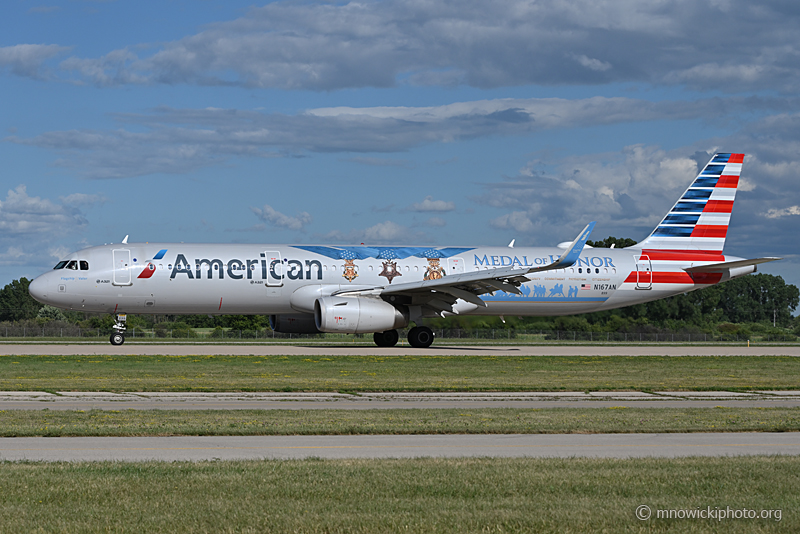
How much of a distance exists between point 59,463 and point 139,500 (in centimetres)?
248

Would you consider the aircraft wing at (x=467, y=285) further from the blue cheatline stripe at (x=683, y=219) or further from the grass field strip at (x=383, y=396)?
the grass field strip at (x=383, y=396)

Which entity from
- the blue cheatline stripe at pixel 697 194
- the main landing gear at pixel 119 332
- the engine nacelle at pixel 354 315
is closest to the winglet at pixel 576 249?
the engine nacelle at pixel 354 315

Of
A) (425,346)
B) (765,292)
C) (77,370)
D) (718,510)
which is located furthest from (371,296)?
(765,292)

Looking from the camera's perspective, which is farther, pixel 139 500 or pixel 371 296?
pixel 371 296

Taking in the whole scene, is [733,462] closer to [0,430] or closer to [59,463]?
[59,463]

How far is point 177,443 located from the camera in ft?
39.0

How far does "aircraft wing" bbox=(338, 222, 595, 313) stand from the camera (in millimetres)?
35281

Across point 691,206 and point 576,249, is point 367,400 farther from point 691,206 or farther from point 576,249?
point 691,206

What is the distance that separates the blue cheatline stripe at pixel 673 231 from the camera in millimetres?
44906

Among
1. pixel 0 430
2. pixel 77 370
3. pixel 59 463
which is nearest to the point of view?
pixel 59 463

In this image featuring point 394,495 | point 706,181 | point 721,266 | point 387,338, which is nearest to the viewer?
point 394,495

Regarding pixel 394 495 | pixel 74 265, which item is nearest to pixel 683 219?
pixel 74 265

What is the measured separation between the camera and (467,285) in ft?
122

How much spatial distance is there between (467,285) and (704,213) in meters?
15.9
